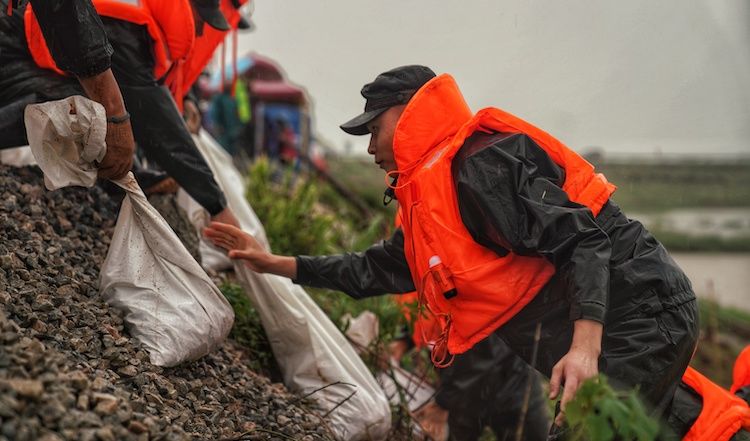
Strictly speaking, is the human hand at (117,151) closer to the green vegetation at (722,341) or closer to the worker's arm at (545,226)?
Answer: the worker's arm at (545,226)

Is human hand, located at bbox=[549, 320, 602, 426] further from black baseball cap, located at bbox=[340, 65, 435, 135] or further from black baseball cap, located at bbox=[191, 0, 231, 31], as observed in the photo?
black baseball cap, located at bbox=[191, 0, 231, 31]

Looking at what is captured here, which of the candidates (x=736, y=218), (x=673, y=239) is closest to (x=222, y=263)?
(x=673, y=239)

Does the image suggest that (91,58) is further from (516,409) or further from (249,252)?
(516,409)

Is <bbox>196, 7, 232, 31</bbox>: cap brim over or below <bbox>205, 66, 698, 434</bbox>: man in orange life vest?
over

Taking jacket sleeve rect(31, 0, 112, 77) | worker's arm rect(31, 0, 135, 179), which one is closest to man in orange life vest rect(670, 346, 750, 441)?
worker's arm rect(31, 0, 135, 179)

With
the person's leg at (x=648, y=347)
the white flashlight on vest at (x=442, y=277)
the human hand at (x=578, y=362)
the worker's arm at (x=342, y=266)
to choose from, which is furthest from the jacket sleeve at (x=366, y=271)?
the human hand at (x=578, y=362)

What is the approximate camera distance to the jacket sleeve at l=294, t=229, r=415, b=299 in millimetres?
3080

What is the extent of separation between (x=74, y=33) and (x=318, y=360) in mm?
1558

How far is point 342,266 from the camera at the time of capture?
123 inches

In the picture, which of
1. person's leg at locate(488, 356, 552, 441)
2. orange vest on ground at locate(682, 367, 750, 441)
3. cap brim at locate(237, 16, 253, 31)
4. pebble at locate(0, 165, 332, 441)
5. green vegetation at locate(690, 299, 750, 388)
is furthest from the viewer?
green vegetation at locate(690, 299, 750, 388)

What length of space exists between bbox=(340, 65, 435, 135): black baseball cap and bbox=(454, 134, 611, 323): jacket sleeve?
38 cm

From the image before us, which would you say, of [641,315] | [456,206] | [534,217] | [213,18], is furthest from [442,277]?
[213,18]

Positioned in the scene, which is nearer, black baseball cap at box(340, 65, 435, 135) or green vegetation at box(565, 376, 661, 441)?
green vegetation at box(565, 376, 661, 441)

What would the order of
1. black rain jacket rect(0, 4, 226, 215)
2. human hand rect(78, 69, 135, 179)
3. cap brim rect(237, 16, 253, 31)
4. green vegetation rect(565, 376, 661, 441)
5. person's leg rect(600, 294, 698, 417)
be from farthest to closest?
cap brim rect(237, 16, 253, 31) < black rain jacket rect(0, 4, 226, 215) < human hand rect(78, 69, 135, 179) < person's leg rect(600, 294, 698, 417) < green vegetation rect(565, 376, 661, 441)
